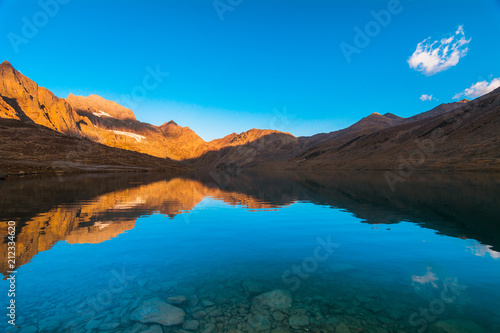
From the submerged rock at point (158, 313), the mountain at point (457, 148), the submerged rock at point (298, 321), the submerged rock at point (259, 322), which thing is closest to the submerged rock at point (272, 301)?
the submerged rock at point (259, 322)

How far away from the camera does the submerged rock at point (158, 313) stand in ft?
28.7

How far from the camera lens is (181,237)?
19844mm

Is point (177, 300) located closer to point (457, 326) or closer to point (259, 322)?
point (259, 322)

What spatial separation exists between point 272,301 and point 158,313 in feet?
13.7

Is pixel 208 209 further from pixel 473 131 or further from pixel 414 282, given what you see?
pixel 473 131

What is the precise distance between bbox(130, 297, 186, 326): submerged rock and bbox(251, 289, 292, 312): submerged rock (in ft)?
8.84

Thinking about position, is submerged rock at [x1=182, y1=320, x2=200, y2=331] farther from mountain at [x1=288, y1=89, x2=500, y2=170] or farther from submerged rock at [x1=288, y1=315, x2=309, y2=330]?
mountain at [x1=288, y1=89, x2=500, y2=170]

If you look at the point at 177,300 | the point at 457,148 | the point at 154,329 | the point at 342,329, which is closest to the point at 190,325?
the point at 154,329

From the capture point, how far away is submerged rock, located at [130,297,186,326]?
875cm

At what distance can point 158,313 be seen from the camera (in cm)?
916

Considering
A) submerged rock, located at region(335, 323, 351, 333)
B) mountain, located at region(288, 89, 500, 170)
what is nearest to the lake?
submerged rock, located at region(335, 323, 351, 333)

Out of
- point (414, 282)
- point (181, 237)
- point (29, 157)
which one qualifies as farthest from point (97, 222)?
point (29, 157)

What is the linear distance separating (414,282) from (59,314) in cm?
1425

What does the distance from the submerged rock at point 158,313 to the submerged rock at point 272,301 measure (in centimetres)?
269
